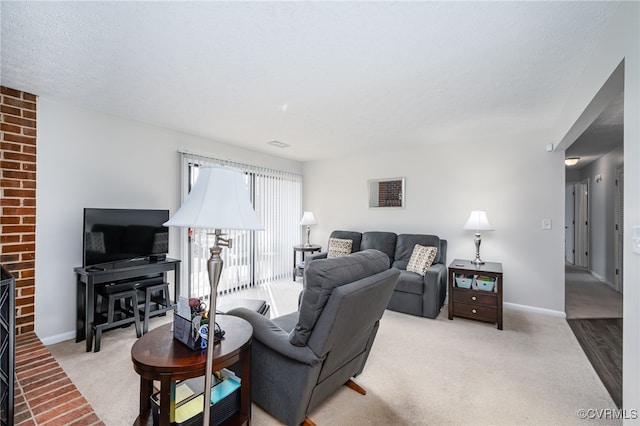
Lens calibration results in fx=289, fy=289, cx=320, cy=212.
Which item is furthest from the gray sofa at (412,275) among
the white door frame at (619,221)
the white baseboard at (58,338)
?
the white door frame at (619,221)

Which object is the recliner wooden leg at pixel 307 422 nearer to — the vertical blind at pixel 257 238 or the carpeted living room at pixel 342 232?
the carpeted living room at pixel 342 232

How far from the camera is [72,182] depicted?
2920mm

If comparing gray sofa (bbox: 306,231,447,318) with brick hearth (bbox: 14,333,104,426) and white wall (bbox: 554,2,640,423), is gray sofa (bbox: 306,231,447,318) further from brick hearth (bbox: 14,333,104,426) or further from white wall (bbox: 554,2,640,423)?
white wall (bbox: 554,2,640,423)

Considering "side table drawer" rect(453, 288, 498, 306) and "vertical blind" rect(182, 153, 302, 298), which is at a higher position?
"vertical blind" rect(182, 153, 302, 298)

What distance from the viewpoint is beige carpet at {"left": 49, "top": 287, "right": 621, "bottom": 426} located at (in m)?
1.84

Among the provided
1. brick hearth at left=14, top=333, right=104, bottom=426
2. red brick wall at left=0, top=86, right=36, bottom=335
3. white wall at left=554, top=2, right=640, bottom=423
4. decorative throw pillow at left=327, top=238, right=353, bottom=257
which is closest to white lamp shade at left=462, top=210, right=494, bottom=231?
decorative throw pillow at left=327, top=238, right=353, bottom=257

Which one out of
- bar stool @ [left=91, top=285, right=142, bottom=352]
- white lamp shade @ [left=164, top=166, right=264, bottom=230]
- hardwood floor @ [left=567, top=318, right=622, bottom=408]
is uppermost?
white lamp shade @ [left=164, top=166, right=264, bottom=230]

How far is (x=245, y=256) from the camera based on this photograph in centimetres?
480

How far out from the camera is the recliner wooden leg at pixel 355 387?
6.69 ft

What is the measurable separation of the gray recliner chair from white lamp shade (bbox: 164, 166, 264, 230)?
471 millimetres

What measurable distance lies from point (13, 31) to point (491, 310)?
4686 mm

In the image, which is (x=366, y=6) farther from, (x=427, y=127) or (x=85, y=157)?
(x=85, y=157)

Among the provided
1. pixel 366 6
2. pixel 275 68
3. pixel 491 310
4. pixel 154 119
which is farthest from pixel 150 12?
pixel 491 310

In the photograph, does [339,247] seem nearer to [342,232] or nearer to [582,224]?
[342,232]
